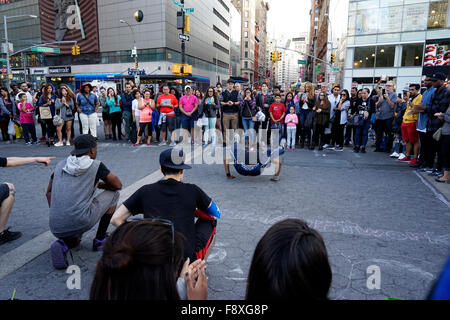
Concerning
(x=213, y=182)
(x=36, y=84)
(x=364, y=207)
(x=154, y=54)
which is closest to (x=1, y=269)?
(x=213, y=182)

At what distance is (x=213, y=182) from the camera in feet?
23.0

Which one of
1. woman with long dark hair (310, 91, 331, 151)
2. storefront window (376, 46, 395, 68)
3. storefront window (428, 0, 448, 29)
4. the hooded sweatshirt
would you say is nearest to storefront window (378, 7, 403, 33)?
storefront window (376, 46, 395, 68)

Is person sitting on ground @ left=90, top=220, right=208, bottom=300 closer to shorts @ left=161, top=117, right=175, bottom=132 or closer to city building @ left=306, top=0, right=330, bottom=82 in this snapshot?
shorts @ left=161, top=117, right=175, bottom=132

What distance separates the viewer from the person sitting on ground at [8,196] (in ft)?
12.5

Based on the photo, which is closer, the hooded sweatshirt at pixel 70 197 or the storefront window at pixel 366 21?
the hooded sweatshirt at pixel 70 197

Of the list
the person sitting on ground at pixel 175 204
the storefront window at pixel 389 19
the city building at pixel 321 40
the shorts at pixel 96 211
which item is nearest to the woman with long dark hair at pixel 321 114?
the shorts at pixel 96 211

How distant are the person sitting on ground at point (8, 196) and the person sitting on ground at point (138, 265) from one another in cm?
305

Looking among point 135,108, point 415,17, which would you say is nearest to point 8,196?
point 135,108

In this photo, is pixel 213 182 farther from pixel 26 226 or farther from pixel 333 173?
pixel 26 226

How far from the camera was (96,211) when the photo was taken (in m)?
3.77

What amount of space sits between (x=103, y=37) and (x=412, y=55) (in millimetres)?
44950

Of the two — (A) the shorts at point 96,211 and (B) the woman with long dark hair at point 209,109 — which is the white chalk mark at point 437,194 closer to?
(A) the shorts at point 96,211

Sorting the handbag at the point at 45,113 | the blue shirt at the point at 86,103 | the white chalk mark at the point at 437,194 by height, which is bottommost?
the white chalk mark at the point at 437,194

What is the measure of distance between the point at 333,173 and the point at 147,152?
5.71 meters
